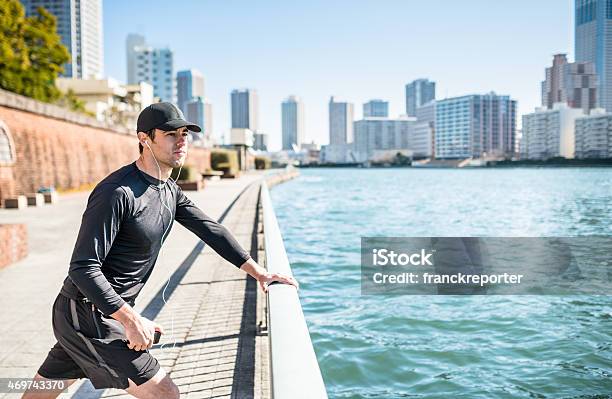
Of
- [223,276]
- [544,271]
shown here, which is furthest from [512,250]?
[223,276]

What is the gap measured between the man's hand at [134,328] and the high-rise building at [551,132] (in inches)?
6376

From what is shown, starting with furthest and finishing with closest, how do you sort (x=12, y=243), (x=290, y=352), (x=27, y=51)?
(x=27, y=51) → (x=12, y=243) → (x=290, y=352)

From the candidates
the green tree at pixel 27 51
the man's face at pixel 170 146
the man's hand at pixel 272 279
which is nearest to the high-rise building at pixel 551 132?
the green tree at pixel 27 51

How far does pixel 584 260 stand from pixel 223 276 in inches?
421

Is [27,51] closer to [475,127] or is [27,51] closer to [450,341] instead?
[450,341]

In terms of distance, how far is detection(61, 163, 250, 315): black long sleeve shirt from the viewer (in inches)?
91.7

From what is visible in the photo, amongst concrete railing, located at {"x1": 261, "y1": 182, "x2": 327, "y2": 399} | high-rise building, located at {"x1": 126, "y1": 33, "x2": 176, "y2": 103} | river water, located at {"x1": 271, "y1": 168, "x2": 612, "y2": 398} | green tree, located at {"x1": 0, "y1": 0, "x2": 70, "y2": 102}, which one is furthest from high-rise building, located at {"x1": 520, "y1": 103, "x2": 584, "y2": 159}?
concrete railing, located at {"x1": 261, "y1": 182, "x2": 327, "y2": 399}

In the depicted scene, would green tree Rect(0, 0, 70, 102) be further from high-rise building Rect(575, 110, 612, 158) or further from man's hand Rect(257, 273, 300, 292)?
high-rise building Rect(575, 110, 612, 158)

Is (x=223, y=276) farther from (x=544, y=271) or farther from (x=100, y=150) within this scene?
(x=100, y=150)

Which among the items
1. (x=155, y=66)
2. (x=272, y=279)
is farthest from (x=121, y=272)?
(x=155, y=66)

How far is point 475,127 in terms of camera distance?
18462 cm

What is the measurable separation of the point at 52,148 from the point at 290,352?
947 inches

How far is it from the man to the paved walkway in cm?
132

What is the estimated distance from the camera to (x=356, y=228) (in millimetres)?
21984
